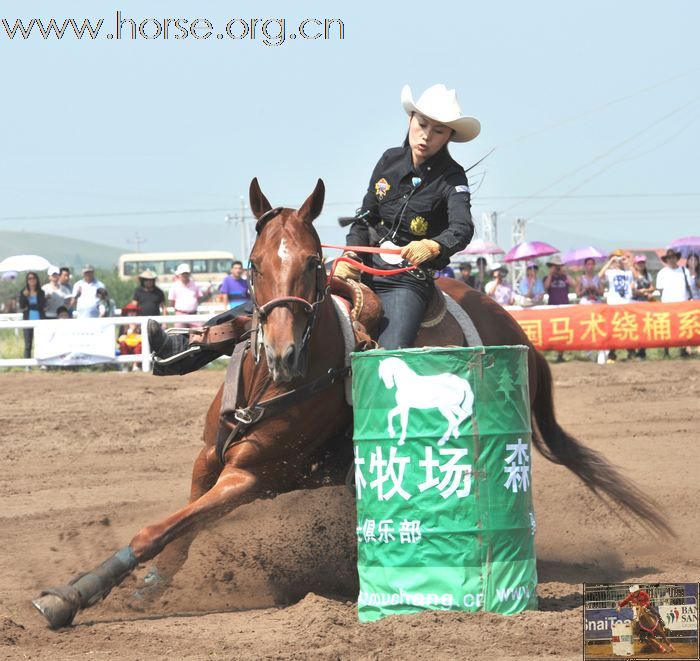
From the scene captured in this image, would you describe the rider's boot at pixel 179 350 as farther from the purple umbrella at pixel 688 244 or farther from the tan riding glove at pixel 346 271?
the purple umbrella at pixel 688 244

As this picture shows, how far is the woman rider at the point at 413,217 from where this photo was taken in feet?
19.7

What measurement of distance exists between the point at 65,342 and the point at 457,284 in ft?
31.6

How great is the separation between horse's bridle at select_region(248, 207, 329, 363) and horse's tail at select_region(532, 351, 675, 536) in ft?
8.44

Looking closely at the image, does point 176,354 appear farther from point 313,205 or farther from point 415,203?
point 415,203

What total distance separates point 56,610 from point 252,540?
204 cm

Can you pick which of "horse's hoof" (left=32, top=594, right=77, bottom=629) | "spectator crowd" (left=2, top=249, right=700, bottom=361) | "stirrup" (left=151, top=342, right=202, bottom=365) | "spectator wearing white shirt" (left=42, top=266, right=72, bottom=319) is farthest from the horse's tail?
"spectator wearing white shirt" (left=42, top=266, right=72, bottom=319)

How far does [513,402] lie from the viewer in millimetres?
4906

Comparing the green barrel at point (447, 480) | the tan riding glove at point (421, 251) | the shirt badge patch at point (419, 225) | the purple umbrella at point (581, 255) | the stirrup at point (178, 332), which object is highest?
the purple umbrella at point (581, 255)

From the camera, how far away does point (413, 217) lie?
6.29 m

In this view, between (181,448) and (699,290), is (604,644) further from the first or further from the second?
(699,290)

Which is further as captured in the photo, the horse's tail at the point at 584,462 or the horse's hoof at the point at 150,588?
the horse's tail at the point at 584,462

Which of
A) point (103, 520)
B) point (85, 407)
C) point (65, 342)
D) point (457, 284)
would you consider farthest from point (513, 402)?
point (65, 342)

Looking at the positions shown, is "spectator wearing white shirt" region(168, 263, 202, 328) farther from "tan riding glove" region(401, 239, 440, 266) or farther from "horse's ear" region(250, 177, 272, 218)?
"horse's ear" region(250, 177, 272, 218)

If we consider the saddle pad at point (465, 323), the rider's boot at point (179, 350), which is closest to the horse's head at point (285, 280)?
the rider's boot at point (179, 350)
